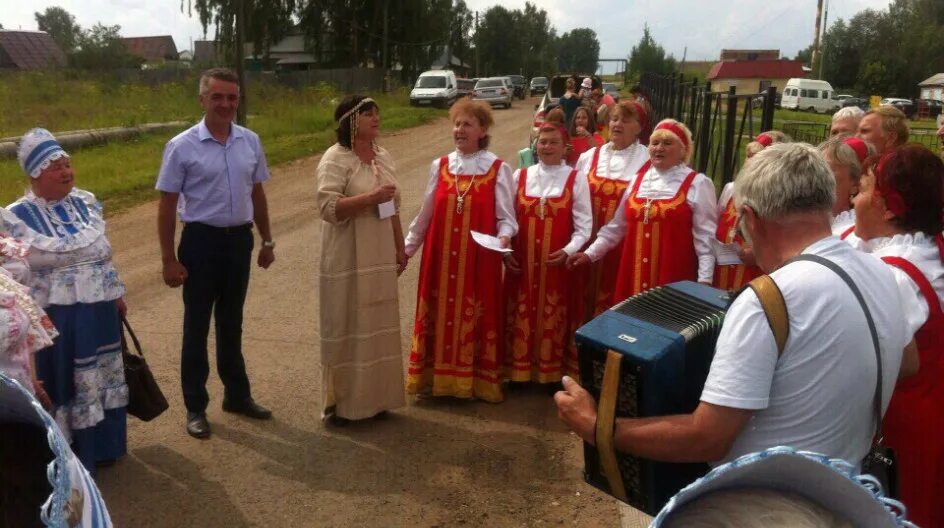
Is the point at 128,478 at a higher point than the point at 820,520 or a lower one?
lower

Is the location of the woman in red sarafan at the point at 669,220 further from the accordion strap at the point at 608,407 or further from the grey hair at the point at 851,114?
the accordion strap at the point at 608,407

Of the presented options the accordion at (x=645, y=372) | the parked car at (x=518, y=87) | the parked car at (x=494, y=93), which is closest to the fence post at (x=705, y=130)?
the accordion at (x=645, y=372)

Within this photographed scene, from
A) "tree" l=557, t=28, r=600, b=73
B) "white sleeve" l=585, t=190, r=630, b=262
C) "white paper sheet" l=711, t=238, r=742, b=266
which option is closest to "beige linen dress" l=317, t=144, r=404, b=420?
"white sleeve" l=585, t=190, r=630, b=262

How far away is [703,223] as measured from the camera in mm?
4293

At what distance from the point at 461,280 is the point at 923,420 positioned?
286 centimetres

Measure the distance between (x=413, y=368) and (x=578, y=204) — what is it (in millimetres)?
1459

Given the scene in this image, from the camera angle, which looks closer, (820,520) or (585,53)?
(820,520)

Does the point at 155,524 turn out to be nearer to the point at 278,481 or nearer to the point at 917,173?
the point at 278,481

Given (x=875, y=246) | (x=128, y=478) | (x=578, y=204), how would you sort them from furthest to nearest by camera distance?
(x=578, y=204) < (x=128, y=478) < (x=875, y=246)

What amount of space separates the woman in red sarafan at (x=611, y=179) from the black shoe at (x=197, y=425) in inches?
95.6

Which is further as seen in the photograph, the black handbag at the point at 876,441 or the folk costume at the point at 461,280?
the folk costume at the point at 461,280

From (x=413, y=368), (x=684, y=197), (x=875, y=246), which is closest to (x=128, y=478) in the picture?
(x=413, y=368)

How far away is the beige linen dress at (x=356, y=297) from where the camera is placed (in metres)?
4.30

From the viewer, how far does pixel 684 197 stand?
430 cm
